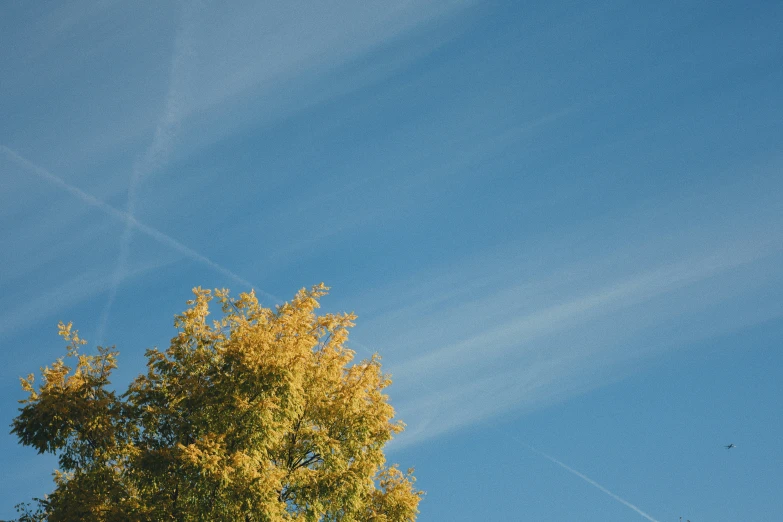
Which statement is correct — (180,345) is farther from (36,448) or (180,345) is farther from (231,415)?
(36,448)

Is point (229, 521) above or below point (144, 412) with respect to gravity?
below

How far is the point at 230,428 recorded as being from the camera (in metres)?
23.9

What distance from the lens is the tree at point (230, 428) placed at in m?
23.2

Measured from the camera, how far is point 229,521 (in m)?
22.9

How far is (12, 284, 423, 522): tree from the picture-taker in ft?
76.2

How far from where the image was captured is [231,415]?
24.0m

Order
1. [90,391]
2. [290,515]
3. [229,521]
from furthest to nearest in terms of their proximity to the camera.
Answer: [90,391] < [290,515] < [229,521]

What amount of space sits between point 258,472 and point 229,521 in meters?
1.62

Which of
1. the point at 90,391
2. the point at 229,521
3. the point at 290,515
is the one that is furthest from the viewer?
the point at 90,391

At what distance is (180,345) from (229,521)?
606cm

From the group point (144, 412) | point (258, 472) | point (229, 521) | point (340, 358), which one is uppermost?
point (340, 358)

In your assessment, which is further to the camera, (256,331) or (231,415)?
(256,331)

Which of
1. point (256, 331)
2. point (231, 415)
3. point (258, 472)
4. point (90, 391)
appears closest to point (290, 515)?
point (258, 472)

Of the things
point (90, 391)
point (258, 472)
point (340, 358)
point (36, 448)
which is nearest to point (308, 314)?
point (340, 358)
